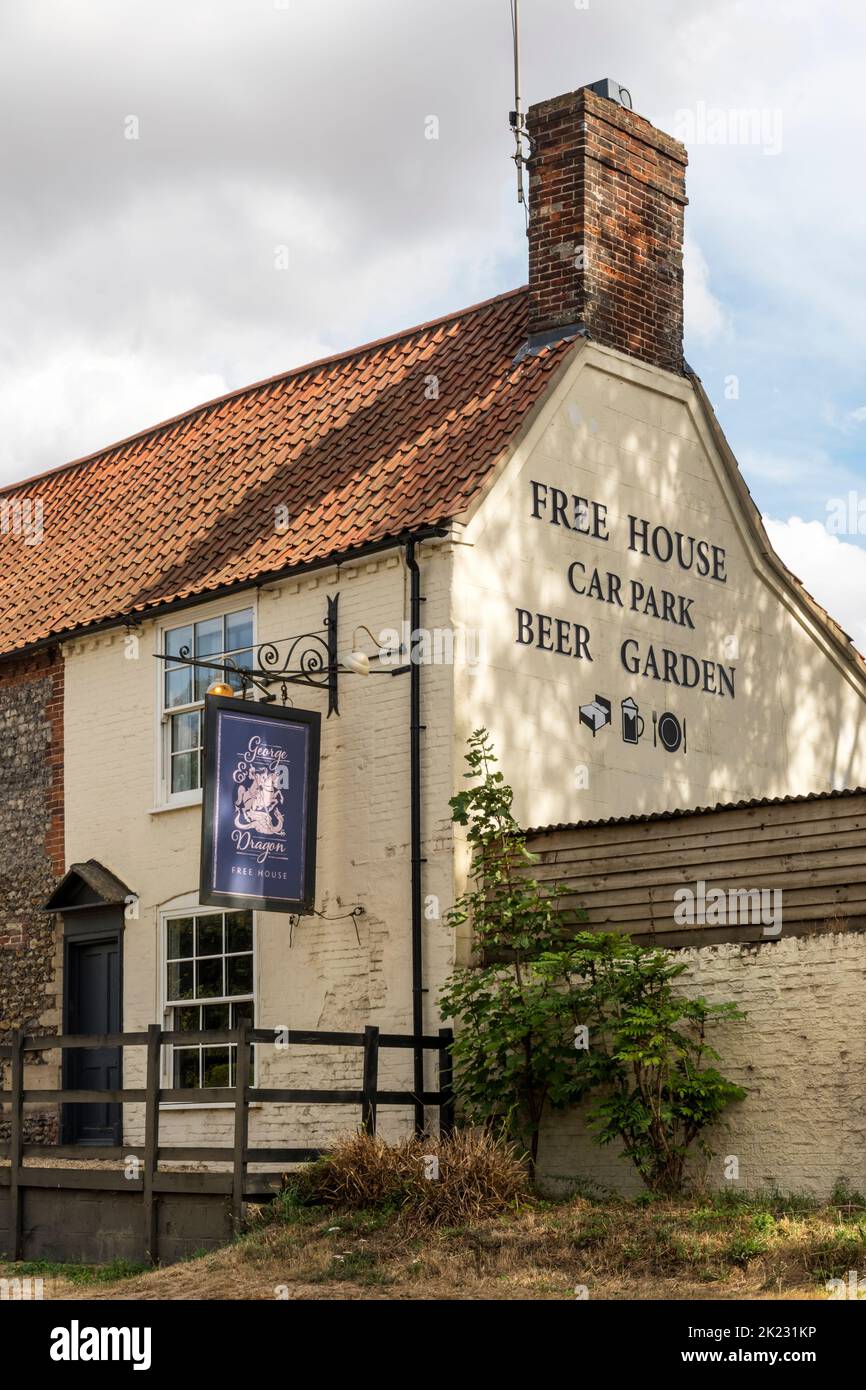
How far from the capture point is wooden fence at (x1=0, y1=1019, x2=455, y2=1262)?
519 inches

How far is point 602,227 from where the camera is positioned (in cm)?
1745

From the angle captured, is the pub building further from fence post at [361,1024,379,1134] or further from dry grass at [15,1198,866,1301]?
dry grass at [15,1198,866,1301]

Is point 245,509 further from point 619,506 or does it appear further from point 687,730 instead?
Result: point 687,730

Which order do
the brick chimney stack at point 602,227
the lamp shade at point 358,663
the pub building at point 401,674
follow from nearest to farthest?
the pub building at point 401,674, the lamp shade at point 358,663, the brick chimney stack at point 602,227

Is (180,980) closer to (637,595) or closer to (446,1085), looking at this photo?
(446,1085)

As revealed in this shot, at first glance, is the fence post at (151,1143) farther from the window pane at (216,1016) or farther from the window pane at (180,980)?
the window pane at (180,980)

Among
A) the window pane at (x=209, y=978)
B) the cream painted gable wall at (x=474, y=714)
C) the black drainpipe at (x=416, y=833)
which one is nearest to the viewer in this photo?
the black drainpipe at (x=416, y=833)

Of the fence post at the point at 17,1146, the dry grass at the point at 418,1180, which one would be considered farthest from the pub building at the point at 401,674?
the fence post at the point at 17,1146

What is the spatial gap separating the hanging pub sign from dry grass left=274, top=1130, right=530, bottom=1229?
227 centimetres

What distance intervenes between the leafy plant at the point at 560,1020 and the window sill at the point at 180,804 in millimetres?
3059

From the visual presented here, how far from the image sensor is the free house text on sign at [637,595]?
53.5 ft

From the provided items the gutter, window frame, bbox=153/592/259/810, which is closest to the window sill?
window frame, bbox=153/592/259/810

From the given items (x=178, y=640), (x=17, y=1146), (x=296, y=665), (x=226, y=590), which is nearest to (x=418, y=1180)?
(x=17, y=1146)

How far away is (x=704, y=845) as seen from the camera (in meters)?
13.7
